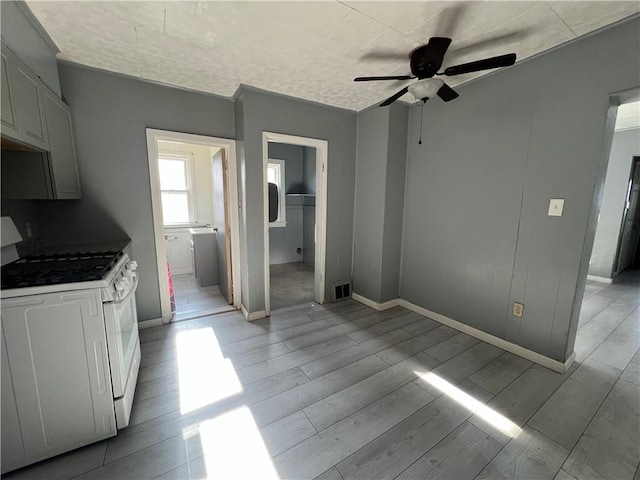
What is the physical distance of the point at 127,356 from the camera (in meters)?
1.68

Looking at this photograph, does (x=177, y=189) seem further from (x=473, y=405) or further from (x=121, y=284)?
(x=473, y=405)

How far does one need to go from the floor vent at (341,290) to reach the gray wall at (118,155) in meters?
2.09

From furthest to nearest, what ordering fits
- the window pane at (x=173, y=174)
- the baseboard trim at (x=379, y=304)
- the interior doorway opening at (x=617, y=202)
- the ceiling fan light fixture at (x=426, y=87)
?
1. the window pane at (x=173, y=174)
2. the interior doorway opening at (x=617, y=202)
3. the baseboard trim at (x=379, y=304)
4. the ceiling fan light fixture at (x=426, y=87)

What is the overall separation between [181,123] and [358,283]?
113 inches

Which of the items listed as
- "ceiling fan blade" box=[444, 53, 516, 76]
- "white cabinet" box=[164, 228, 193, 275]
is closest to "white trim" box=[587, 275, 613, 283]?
"ceiling fan blade" box=[444, 53, 516, 76]

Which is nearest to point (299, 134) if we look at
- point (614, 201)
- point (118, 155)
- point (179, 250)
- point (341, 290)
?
point (118, 155)

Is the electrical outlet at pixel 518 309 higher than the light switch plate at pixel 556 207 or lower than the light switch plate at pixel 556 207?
lower

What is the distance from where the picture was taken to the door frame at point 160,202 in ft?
8.41

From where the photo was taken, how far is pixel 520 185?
87.9 inches

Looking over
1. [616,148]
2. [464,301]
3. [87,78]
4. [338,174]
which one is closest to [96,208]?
[87,78]

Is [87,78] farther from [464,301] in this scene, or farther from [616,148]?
[616,148]

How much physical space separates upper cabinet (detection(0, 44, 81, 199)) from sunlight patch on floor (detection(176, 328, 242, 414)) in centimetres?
162

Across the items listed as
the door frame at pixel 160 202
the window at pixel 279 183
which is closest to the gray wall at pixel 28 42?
the door frame at pixel 160 202

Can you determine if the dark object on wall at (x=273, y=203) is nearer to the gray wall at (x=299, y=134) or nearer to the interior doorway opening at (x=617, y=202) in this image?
the gray wall at (x=299, y=134)
